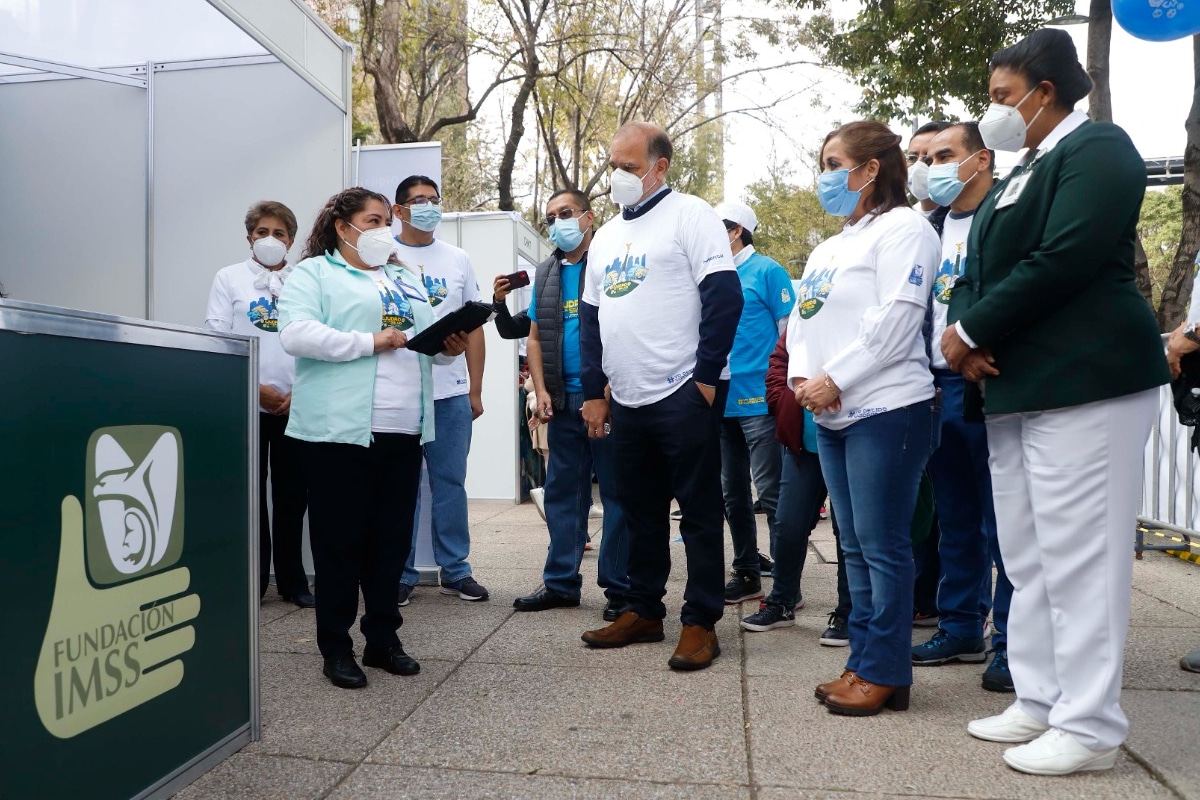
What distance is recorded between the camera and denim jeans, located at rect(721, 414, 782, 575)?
5512mm

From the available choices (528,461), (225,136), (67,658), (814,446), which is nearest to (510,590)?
(814,446)

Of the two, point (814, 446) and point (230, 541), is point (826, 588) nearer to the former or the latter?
point (814, 446)

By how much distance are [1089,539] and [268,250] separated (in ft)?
13.7

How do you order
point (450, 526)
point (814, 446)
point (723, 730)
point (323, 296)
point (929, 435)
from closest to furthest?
point (723, 730)
point (929, 435)
point (323, 296)
point (814, 446)
point (450, 526)

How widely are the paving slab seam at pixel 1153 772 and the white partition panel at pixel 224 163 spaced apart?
4902mm

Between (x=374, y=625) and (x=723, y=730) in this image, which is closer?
(x=723, y=730)

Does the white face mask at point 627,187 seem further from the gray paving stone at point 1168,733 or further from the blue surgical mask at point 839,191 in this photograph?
the gray paving stone at point 1168,733

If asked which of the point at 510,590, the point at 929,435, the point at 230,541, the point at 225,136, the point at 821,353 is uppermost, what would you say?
the point at 225,136

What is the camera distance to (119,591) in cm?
252

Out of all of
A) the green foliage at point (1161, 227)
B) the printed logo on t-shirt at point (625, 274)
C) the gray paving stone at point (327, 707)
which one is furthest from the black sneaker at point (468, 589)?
the green foliage at point (1161, 227)

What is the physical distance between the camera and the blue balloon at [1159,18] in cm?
491

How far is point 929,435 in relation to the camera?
11.5 ft

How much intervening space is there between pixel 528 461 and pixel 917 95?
6.63 meters

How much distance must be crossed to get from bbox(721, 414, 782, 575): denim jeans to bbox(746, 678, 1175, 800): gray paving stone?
191 centimetres
